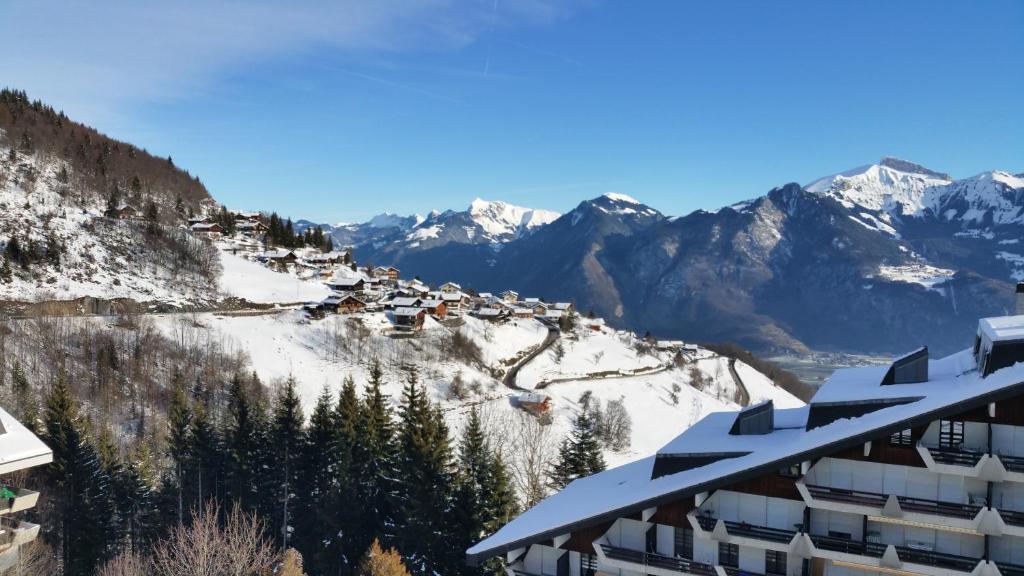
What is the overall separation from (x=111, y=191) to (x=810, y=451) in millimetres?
149067

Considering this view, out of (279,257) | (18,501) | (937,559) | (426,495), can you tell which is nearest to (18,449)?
(18,501)

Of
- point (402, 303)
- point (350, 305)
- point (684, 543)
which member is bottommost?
point (684, 543)

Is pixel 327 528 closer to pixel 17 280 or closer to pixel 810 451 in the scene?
pixel 810 451

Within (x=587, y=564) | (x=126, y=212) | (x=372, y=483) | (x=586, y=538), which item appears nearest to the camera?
(x=586, y=538)

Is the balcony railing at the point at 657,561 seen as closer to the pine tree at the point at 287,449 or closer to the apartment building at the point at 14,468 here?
the apartment building at the point at 14,468

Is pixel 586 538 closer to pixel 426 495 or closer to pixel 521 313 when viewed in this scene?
pixel 426 495

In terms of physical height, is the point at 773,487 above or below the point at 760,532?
above

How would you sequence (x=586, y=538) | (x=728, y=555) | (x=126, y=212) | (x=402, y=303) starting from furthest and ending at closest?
(x=126, y=212) < (x=402, y=303) < (x=586, y=538) < (x=728, y=555)

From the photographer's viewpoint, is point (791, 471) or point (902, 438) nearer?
point (902, 438)

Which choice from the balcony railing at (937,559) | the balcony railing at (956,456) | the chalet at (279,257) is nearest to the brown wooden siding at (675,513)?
the balcony railing at (937,559)

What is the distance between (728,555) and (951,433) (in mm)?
7553

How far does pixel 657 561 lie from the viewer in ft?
58.7

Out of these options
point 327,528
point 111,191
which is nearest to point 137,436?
point 327,528

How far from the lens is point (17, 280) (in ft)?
270
